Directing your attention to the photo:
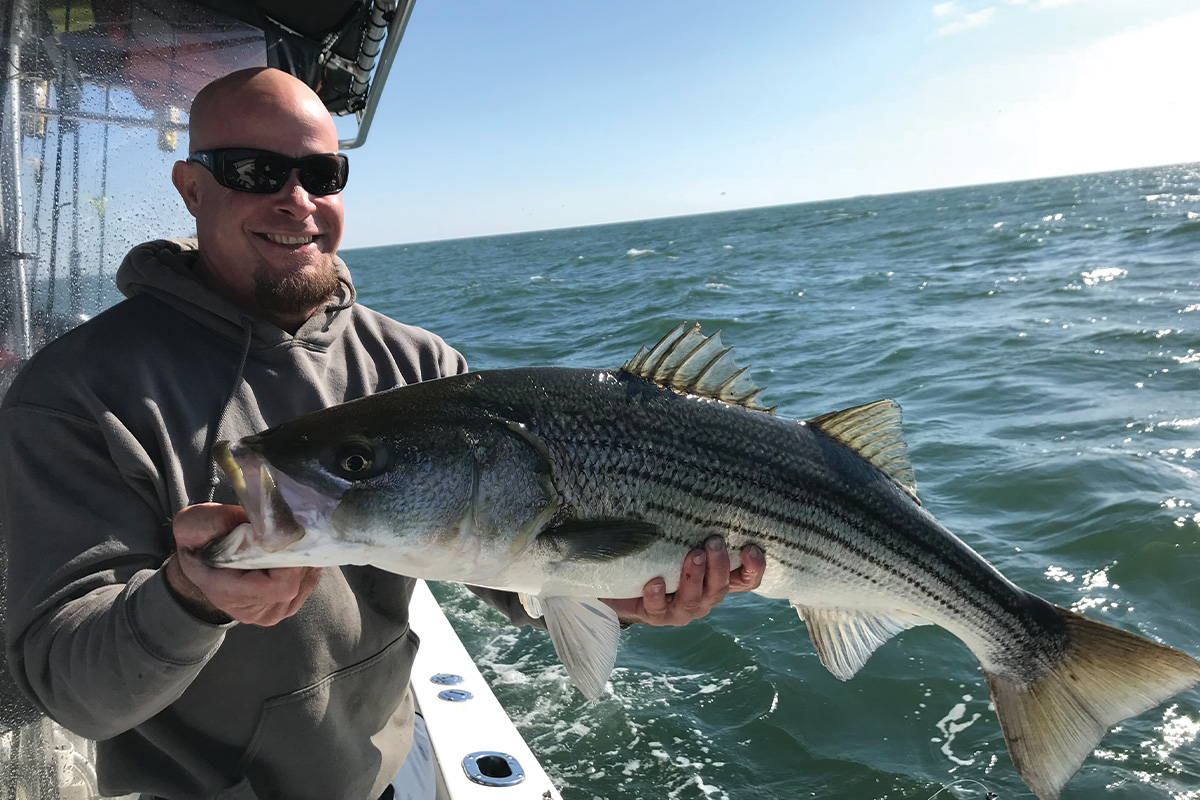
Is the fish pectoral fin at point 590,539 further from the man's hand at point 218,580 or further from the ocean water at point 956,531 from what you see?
the ocean water at point 956,531

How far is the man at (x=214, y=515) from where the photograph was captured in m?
1.87

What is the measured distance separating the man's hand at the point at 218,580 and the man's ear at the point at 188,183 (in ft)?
4.79

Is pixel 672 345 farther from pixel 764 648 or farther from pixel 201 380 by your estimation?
pixel 764 648

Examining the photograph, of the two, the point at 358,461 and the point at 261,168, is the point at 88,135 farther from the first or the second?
the point at 358,461

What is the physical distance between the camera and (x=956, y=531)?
8039 millimetres

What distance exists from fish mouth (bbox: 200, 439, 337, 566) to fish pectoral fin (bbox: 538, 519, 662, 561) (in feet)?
2.13

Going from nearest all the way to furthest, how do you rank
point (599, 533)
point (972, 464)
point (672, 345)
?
1. point (599, 533)
2. point (672, 345)
3. point (972, 464)

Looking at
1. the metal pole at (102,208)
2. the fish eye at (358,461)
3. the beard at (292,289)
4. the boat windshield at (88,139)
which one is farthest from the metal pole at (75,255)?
the fish eye at (358,461)

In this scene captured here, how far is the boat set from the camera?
287 cm

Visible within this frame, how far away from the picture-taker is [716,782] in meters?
5.02

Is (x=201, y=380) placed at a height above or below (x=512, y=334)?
above

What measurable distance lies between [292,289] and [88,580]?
1137 mm

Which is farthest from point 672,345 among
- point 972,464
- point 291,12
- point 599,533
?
point 972,464

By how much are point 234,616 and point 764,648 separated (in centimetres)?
555
